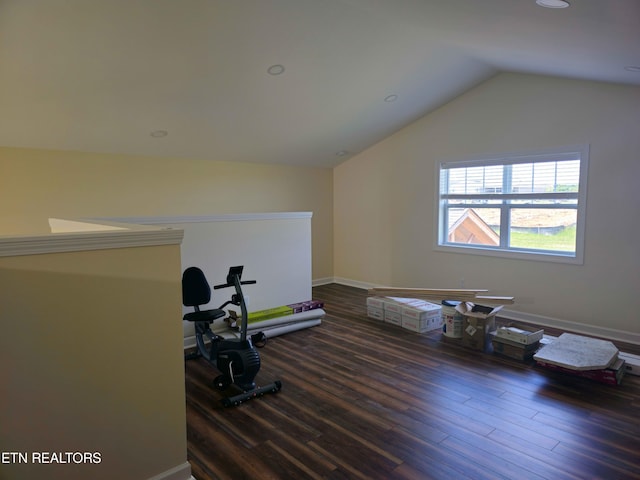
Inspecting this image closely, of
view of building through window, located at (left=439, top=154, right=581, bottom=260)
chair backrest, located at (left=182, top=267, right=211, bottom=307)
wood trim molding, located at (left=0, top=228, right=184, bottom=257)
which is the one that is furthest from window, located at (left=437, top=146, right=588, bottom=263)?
wood trim molding, located at (left=0, top=228, right=184, bottom=257)

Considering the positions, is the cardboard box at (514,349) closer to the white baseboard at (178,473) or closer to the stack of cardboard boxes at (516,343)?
the stack of cardboard boxes at (516,343)

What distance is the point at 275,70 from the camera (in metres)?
4.03

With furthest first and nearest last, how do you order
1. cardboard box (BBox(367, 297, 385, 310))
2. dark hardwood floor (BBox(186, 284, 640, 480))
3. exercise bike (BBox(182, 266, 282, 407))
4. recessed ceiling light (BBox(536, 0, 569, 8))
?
cardboard box (BBox(367, 297, 385, 310))
exercise bike (BBox(182, 266, 282, 407))
dark hardwood floor (BBox(186, 284, 640, 480))
recessed ceiling light (BBox(536, 0, 569, 8))

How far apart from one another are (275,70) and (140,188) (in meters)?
2.37

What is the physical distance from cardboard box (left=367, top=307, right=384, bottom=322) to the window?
147 centimetres

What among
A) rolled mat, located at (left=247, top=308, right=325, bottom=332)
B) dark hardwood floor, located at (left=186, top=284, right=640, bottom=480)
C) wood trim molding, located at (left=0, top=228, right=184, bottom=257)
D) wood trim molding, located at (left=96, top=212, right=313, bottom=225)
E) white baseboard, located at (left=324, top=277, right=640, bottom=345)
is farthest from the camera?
rolled mat, located at (left=247, top=308, right=325, bottom=332)

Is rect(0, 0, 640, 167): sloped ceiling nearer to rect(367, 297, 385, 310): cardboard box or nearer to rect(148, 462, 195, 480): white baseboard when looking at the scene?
rect(367, 297, 385, 310): cardboard box

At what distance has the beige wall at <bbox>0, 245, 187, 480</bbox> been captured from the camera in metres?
1.75

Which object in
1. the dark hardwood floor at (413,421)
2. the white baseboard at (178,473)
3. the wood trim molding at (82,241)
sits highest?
the wood trim molding at (82,241)

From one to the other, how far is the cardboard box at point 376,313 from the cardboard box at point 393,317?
63 mm

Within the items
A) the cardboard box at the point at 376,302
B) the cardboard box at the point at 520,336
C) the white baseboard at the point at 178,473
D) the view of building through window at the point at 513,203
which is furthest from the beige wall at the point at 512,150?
the white baseboard at the point at 178,473

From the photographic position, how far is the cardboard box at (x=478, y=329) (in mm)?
4211

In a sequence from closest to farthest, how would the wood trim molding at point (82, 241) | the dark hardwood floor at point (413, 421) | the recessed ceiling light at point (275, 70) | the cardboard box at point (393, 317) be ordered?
the wood trim molding at point (82, 241) < the dark hardwood floor at point (413, 421) < the recessed ceiling light at point (275, 70) < the cardboard box at point (393, 317)

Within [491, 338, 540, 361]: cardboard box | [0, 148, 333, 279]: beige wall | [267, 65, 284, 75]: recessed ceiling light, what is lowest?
[491, 338, 540, 361]: cardboard box
